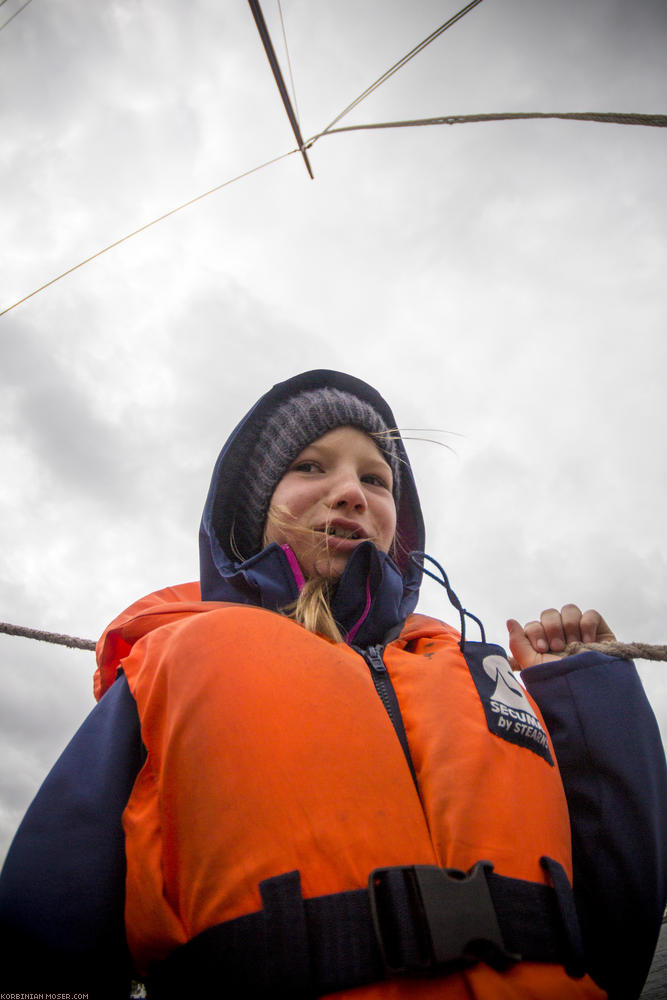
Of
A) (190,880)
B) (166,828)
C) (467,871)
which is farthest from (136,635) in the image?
(467,871)

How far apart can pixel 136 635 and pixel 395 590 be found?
872 millimetres

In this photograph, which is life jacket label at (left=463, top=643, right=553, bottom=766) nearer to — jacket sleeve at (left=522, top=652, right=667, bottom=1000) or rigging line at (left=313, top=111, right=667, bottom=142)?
jacket sleeve at (left=522, top=652, right=667, bottom=1000)

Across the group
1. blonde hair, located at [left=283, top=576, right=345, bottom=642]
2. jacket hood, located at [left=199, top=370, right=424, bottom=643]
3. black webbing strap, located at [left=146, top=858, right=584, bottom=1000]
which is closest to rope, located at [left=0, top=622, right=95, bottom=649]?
jacket hood, located at [left=199, top=370, right=424, bottom=643]

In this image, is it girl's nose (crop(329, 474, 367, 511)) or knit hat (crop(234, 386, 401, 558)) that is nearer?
girl's nose (crop(329, 474, 367, 511))

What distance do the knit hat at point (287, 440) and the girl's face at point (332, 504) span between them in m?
0.06

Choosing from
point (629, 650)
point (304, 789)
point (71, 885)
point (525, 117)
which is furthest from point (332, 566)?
point (525, 117)

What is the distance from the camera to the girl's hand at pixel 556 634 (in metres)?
1.64

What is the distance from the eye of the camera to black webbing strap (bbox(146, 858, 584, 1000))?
826 millimetres

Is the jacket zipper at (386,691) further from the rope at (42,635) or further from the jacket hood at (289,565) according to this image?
the rope at (42,635)

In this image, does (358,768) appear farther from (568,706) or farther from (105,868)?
(568,706)

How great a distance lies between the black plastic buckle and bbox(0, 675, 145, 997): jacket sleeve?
56 centimetres

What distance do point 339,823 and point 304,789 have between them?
92 millimetres

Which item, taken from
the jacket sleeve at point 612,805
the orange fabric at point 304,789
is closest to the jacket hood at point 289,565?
the orange fabric at point 304,789

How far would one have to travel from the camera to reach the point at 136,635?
157 centimetres
